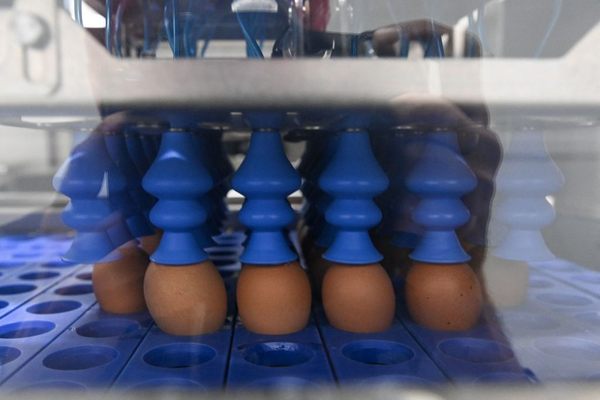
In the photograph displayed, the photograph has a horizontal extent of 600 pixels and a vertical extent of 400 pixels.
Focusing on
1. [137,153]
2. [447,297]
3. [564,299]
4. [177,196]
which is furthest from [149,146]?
[564,299]

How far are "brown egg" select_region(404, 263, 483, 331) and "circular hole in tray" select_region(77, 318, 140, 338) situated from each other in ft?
0.82

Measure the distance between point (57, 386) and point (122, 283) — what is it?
0.50 feet

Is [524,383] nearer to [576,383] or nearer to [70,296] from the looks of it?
[576,383]

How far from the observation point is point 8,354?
0.43 metres

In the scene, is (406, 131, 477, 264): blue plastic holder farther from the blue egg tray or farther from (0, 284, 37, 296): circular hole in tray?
(0, 284, 37, 296): circular hole in tray

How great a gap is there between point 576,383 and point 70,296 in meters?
0.47

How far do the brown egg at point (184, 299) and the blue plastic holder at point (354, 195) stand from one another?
0.35 ft

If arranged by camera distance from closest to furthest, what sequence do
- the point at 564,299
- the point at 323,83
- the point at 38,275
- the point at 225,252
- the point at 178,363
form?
the point at 323,83, the point at 178,363, the point at 564,299, the point at 38,275, the point at 225,252

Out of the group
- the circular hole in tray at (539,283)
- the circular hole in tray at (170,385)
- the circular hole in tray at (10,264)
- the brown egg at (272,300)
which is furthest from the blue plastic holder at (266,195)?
the circular hole in tray at (10,264)

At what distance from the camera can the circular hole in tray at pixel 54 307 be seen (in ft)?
1.73

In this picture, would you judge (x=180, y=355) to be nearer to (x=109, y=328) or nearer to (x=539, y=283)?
(x=109, y=328)

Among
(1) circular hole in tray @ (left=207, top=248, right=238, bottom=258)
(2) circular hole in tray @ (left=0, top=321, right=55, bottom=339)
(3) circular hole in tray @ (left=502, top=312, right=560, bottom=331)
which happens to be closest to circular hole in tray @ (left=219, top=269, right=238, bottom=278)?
(1) circular hole in tray @ (left=207, top=248, right=238, bottom=258)

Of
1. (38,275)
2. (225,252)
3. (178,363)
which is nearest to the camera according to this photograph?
(178,363)

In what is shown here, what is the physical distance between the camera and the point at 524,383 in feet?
1.26
